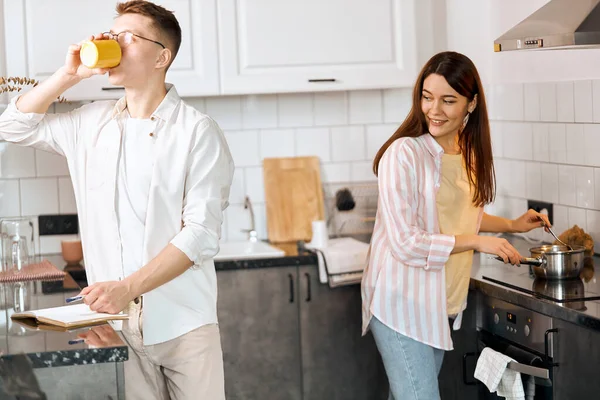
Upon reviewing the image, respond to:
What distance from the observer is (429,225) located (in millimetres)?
3018

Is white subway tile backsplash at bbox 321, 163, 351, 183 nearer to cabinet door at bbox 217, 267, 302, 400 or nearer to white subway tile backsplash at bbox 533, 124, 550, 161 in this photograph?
cabinet door at bbox 217, 267, 302, 400

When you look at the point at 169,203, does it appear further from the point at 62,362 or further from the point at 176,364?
the point at 62,362

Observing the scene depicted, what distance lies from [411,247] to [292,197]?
57.4 inches

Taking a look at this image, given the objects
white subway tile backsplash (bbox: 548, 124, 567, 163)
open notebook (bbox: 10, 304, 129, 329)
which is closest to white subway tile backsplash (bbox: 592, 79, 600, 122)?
white subway tile backsplash (bbox: 548, 124, 567, 163)

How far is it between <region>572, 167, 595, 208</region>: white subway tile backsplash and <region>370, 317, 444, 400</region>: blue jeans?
0.91 m

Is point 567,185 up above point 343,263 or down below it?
above

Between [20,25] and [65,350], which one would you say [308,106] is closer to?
[20,25]

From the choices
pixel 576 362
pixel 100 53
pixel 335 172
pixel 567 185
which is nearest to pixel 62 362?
pixel 100 53

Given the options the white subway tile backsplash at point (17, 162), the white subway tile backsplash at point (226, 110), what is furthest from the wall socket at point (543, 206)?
the white subway tile backsplash at point (17, 162)

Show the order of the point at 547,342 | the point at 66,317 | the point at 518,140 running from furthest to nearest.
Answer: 1. the point at 518,140
2. the point at 547,342
3. the point at 66,317

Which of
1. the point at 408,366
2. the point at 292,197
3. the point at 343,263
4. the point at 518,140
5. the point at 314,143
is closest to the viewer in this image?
the point at 408,366

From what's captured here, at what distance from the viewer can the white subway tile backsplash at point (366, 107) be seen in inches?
175

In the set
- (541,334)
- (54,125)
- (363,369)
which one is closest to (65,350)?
(54,125)

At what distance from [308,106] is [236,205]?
0.59m
